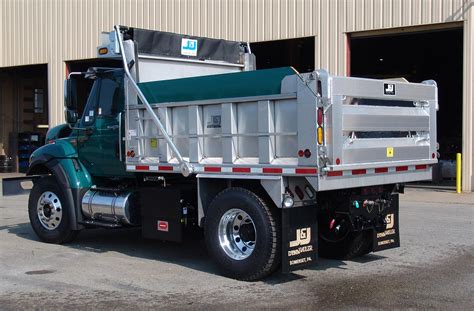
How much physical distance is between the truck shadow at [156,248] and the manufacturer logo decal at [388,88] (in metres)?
2.32

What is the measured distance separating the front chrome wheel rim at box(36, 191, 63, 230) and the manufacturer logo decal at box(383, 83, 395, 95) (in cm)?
524

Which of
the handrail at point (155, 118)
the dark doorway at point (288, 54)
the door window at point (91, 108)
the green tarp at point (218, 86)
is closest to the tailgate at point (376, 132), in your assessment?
the green tarp at point (218, 86)

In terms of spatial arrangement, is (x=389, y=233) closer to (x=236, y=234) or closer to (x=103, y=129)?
(x=236, y=234)

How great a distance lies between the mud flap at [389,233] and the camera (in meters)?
7.73

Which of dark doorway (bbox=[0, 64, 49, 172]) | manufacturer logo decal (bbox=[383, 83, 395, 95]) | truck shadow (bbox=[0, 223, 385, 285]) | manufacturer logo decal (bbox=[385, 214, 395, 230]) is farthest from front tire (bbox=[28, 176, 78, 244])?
dark doorway (bbox=[0, 64, 49, 172])

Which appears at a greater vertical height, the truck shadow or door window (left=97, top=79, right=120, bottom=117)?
door window (left=97, top=79, right=120, bottom=117)

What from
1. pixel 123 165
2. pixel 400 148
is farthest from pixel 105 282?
pixel 400 148

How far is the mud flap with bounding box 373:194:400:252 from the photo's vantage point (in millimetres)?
7730

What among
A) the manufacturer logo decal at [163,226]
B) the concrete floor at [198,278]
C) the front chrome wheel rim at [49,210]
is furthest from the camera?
the front chrome wheel rim at [49,210]

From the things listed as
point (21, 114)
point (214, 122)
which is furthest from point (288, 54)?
point (214, 122)

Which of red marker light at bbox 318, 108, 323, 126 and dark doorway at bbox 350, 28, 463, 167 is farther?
dark doorway at bbox 350, 28, 463, 167

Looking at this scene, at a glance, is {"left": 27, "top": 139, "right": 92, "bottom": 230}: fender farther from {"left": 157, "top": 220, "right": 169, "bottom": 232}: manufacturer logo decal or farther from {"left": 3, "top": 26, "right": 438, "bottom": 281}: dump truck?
{"left": 157, "top": 220, "right": 169, "bottom": 232}: manufacturer logo decal

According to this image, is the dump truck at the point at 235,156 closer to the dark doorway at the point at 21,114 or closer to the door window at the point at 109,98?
the door window at the point at 109,98

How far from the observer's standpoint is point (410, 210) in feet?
44.8
